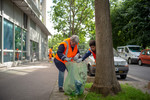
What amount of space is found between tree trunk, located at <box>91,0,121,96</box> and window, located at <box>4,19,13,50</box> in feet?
30.5

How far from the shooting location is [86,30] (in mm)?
34031

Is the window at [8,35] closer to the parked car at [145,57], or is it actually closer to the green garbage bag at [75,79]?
the green garbage bag at [75,79]

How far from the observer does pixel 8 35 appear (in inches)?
507

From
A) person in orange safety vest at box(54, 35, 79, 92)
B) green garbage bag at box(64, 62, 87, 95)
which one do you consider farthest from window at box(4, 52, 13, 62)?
green garbage bag at box(64, 62, 87, 95)

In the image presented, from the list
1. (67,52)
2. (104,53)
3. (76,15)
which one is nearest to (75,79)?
(67,52)

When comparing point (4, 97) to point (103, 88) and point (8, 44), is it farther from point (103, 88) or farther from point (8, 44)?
point (8, 44)

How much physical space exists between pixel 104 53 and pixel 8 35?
400 inches

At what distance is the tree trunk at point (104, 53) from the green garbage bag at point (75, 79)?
1.41 feet

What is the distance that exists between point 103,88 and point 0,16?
9.26 meters

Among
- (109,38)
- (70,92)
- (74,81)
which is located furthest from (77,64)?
(109,38)

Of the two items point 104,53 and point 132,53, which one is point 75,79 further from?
point 132,53

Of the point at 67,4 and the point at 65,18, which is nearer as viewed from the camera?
the point at 67,4

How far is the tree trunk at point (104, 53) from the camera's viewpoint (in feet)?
14.6

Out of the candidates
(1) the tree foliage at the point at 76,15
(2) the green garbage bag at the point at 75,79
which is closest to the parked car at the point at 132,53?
(1) the tree foliage at the point at 76,15
